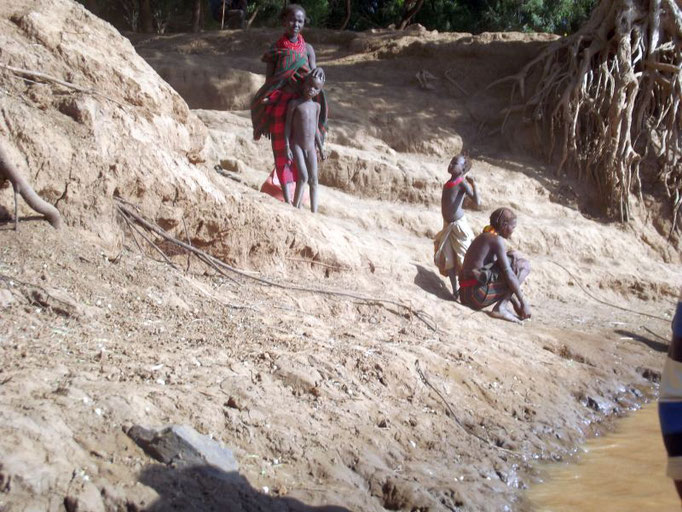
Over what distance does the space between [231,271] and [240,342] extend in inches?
47.3

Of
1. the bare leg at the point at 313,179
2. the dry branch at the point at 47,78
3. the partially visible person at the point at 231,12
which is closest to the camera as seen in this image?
the dry branch at the point at 47,78

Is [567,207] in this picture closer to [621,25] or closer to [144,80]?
[621,25]

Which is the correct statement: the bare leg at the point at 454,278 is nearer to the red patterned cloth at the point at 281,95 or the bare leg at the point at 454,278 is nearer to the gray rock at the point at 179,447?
the red patterned cloth at the point at 281,95

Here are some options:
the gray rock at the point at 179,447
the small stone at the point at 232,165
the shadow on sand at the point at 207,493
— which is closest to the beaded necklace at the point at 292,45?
the small stone at the point at 232,165

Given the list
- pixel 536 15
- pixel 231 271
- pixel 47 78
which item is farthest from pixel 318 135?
pixel 536 15

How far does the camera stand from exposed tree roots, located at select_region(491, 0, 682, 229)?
10461mm

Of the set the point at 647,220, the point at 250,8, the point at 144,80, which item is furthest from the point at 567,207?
the point at 250,8

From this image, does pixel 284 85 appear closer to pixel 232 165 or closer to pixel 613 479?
pixel 232 165

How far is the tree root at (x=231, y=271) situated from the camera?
5.08m

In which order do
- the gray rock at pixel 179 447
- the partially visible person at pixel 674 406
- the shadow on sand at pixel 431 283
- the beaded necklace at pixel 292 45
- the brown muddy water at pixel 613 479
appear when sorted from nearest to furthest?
the partially visible person at pixel 674 406 < the gray rock at pixel 179 447 < the brown muddy water at pixel 613 479 < the beaded necklace at pixel 292 45 < the shadow on sand at pixel 431 283

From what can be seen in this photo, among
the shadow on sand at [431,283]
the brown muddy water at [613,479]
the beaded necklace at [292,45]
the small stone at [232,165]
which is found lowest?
the brown muddy water at [613,479]

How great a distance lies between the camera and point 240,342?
172 inches

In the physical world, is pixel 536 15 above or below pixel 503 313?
above

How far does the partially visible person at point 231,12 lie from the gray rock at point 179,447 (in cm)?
1296
